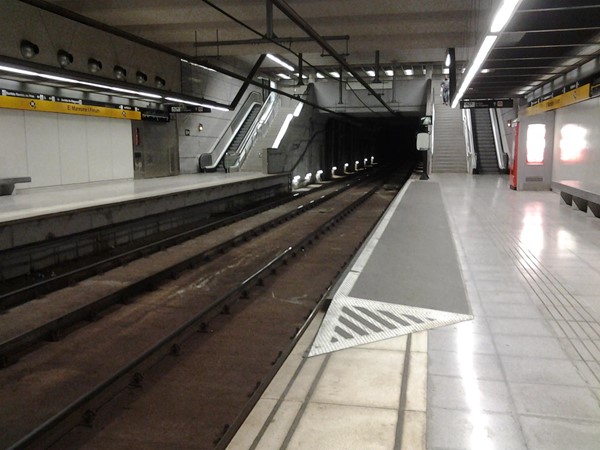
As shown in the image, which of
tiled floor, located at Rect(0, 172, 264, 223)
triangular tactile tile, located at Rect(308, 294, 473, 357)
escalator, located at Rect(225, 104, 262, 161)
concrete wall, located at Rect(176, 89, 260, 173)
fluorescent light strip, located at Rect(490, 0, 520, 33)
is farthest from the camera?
escalator, located at Rect(225, 104, 262, 161)

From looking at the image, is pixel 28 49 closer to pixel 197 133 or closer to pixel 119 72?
pixel 119 72

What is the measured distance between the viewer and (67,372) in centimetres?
404

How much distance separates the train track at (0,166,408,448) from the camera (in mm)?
3199

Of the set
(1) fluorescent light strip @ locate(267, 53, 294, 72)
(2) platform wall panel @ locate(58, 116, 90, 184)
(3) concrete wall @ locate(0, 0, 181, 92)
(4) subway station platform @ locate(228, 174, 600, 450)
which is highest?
(1) fluorescent light strip @ locate(267, 53, 294, 72)

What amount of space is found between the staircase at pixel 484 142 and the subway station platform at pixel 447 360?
1743 centimetres

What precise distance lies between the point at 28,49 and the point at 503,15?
9497mm

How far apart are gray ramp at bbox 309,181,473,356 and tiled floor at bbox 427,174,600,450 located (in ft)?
0.71

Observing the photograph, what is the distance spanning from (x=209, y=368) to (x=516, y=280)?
3571mm

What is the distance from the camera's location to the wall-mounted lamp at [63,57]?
37.5ft

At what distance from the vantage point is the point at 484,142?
2552 centimetres

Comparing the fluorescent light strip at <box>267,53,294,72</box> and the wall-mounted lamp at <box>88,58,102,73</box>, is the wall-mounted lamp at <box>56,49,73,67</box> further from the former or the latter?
the fluorescent light strip at <box>267,53,294,72</box>

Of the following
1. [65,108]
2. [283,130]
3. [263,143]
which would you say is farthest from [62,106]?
[263,143]

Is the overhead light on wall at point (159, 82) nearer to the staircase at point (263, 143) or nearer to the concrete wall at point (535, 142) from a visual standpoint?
the staircase at point (263, 143)

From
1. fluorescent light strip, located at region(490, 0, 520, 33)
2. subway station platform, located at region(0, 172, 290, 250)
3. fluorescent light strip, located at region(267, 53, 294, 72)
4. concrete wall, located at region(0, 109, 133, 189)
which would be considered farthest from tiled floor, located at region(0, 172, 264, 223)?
fluorescent light strip, located at region(267, 53, 294, 72)
